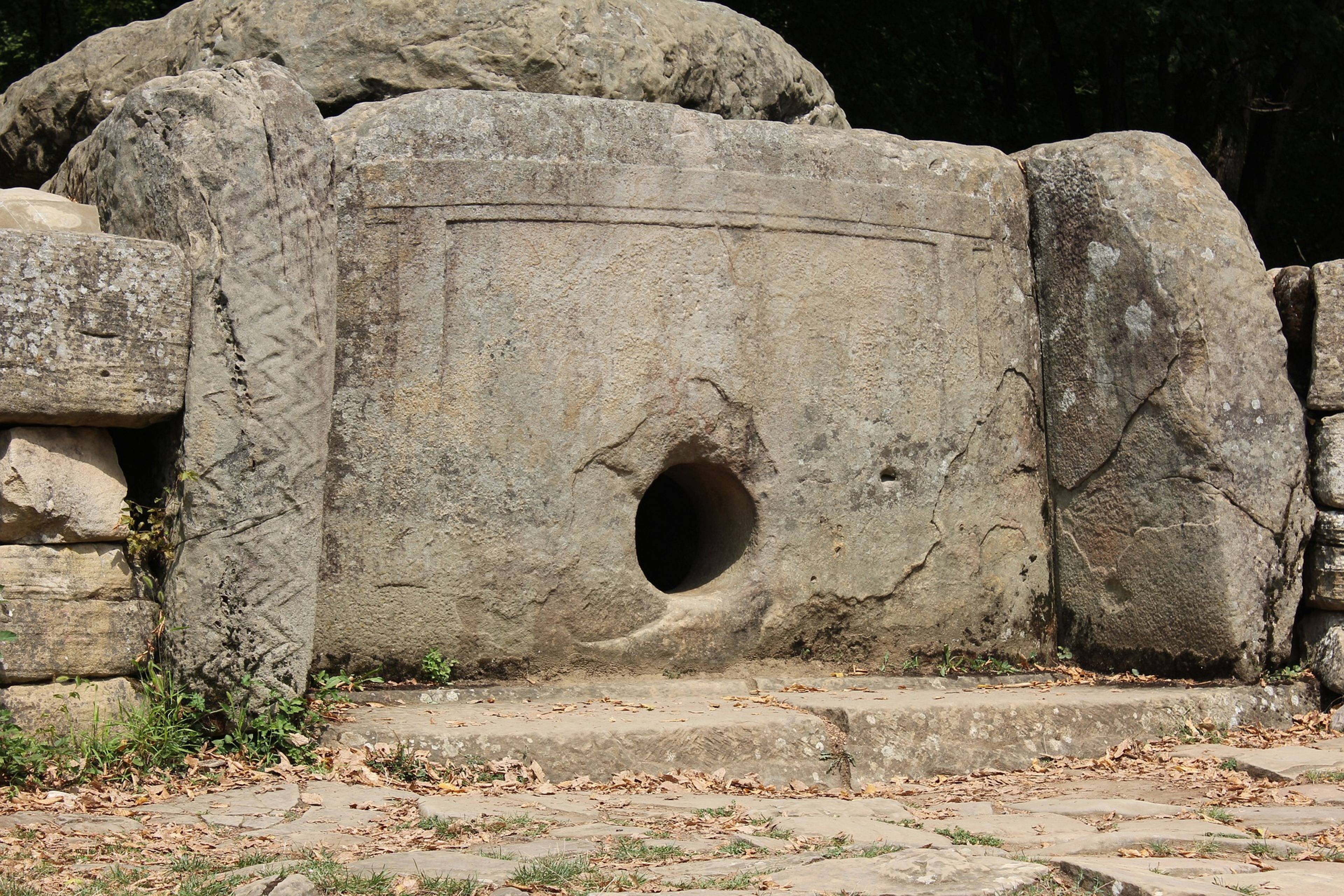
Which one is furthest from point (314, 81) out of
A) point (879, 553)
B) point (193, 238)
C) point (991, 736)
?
point (991, 736)

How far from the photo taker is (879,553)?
5789 mm

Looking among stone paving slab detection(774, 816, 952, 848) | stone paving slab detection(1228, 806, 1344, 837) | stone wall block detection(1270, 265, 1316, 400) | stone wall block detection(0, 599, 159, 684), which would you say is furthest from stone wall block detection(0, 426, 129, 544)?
stone wall block detection(1270, 265, 1316, 400)

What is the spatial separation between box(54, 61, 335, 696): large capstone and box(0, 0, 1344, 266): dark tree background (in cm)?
689

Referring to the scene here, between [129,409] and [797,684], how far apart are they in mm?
2641

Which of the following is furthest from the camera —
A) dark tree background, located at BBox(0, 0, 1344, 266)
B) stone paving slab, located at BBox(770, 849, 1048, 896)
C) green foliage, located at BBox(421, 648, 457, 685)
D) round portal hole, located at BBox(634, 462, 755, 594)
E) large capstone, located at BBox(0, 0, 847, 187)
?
dark tree background, located at BBox(0, 0, 1344, 266)

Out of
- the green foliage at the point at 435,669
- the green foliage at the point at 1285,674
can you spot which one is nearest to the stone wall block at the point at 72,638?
the green foliage at the point at 435,669

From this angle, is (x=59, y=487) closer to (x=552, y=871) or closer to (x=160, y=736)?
(x=160, y=736)

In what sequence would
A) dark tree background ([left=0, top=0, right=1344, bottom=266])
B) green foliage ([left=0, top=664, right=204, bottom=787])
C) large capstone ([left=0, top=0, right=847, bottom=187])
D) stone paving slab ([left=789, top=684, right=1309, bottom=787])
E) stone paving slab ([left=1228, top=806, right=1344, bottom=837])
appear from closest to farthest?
stone paving slab ([left=1228, top=806, right=1344, bottom=837]) < green foliage ([left=0, top=664, right=204, bottom=787]) < stone paving slab ([left=789, top=684, right=1309, bottom=787]) < large capstone ([left=0, top=0, right=847, bottom=187]) < dark tree background ([left=0, top=0, right=1344, bottom=266])

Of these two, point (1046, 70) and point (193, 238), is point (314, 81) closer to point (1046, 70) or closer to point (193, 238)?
point (193, 238)

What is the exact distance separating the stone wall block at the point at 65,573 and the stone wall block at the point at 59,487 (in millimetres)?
34

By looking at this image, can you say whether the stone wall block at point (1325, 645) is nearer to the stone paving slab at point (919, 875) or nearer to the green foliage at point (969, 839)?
the green foliage at point (969, 839)

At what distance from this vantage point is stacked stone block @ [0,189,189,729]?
4316 mm

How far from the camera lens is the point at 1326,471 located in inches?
234

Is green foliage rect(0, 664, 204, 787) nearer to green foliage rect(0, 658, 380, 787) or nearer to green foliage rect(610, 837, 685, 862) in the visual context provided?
green foliage rect(0, 658, 380, 787)
